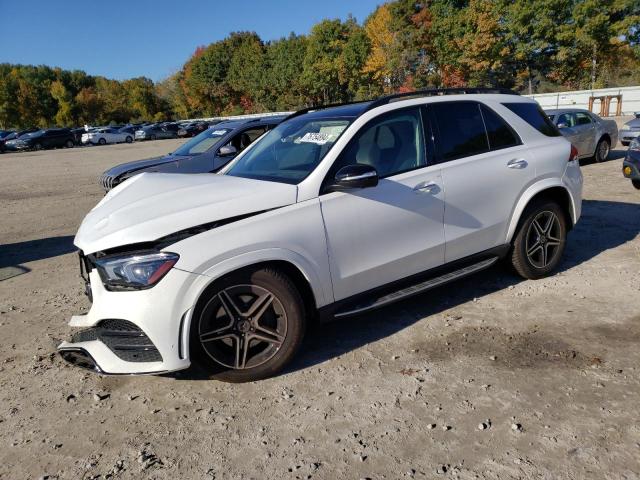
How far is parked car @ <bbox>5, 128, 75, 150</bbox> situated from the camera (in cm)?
4016

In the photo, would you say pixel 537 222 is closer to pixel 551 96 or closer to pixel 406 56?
pixel 551 96

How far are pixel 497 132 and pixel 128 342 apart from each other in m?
3.60

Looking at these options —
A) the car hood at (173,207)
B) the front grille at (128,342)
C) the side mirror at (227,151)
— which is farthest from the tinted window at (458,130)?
the side mirror at (227,151)

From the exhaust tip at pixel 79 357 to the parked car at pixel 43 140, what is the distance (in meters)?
43.8

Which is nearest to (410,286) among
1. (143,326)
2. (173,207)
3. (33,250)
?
(173,207)

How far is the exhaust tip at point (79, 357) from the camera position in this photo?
126 inches

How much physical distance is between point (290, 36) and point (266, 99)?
1031 centimetres

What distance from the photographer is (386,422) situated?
2.92 meters

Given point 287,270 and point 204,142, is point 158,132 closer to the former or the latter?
point 204,142

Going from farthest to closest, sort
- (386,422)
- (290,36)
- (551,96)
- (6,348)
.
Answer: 1. (290,36)
2. (551,96)
3. (6,348)
4. (386,422)

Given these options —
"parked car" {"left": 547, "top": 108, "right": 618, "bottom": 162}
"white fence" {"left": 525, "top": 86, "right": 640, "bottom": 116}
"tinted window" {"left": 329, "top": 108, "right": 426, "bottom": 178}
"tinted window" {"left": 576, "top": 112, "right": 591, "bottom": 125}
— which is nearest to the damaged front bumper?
"tinted window" {"left": 329, "top": 108, "right": 426, "bottom": 178}

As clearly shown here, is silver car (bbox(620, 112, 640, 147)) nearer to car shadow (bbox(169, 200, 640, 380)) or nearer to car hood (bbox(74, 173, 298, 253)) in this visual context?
car shadow (bbox(169, 200, 640, 380))

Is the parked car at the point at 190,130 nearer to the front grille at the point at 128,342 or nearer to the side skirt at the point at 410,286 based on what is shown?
the side skirt at the point at 410,286

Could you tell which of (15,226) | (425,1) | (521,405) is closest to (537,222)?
(521,405)
